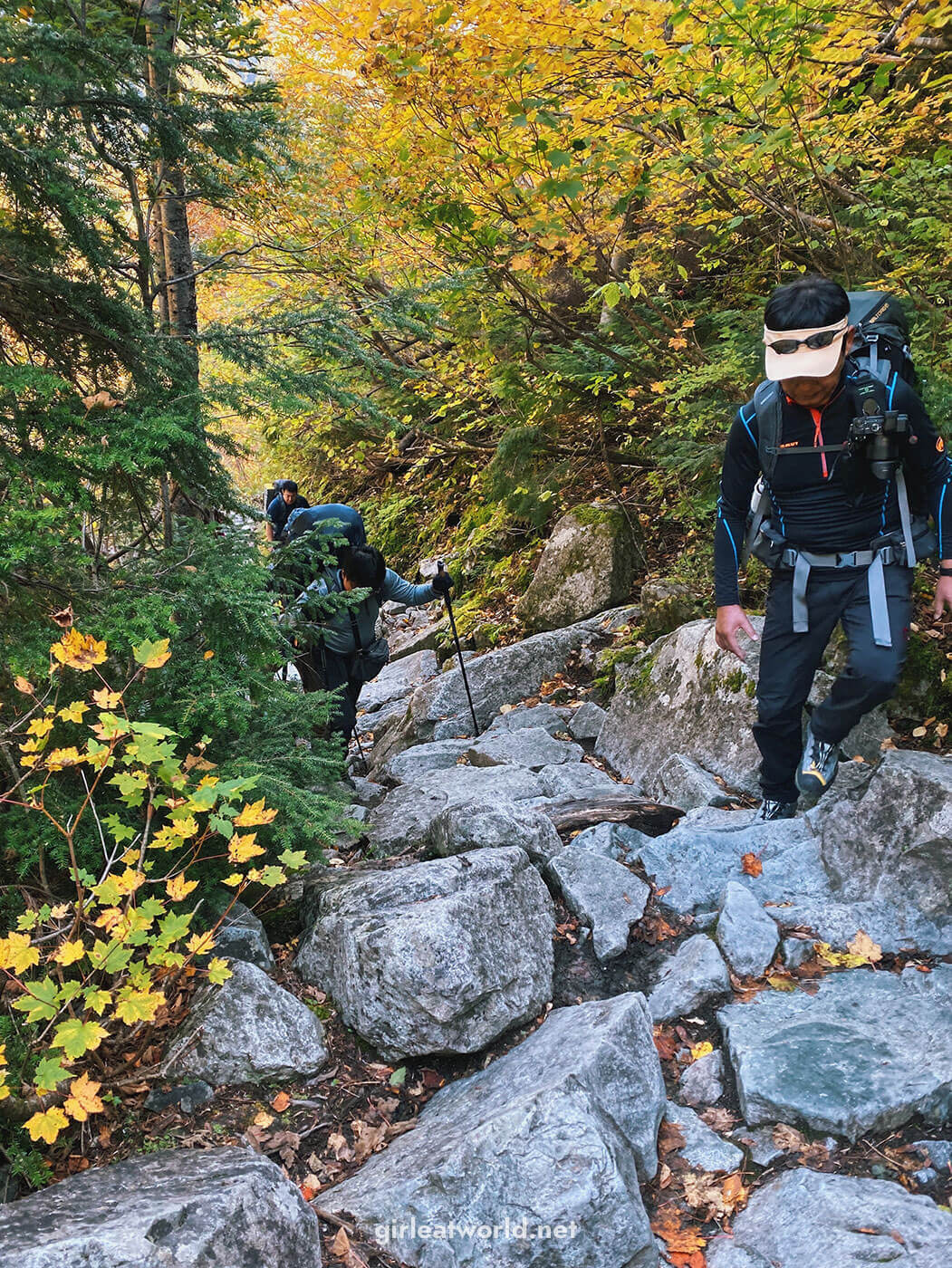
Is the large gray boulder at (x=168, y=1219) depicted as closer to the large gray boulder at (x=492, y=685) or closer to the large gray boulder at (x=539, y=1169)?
the large gray boulder at (x=539, y=1169)

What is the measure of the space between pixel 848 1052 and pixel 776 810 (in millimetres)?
1581

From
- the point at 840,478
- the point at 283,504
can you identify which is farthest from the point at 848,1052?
the point at 283,504

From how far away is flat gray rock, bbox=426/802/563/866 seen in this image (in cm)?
416

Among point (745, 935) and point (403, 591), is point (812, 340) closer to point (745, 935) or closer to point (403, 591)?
point (745, 935)

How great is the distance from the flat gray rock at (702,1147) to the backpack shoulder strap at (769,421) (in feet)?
9.03

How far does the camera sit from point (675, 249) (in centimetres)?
955

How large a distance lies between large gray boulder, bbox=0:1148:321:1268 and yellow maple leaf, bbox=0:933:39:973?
68cm

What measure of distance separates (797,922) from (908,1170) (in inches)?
46.5

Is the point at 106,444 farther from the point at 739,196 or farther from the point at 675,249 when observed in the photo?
the point at 675,249

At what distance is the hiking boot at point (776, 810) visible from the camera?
14.4 feet

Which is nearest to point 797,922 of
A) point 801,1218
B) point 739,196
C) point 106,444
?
point 801,1218

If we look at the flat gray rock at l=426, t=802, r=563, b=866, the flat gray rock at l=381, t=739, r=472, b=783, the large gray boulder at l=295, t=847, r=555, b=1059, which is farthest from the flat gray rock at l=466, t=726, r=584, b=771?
the large gray boulder at l=295, t=847, r=555, b=1059

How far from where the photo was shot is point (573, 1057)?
2.84 metres

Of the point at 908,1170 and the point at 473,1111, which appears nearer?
the point at 908,1170
